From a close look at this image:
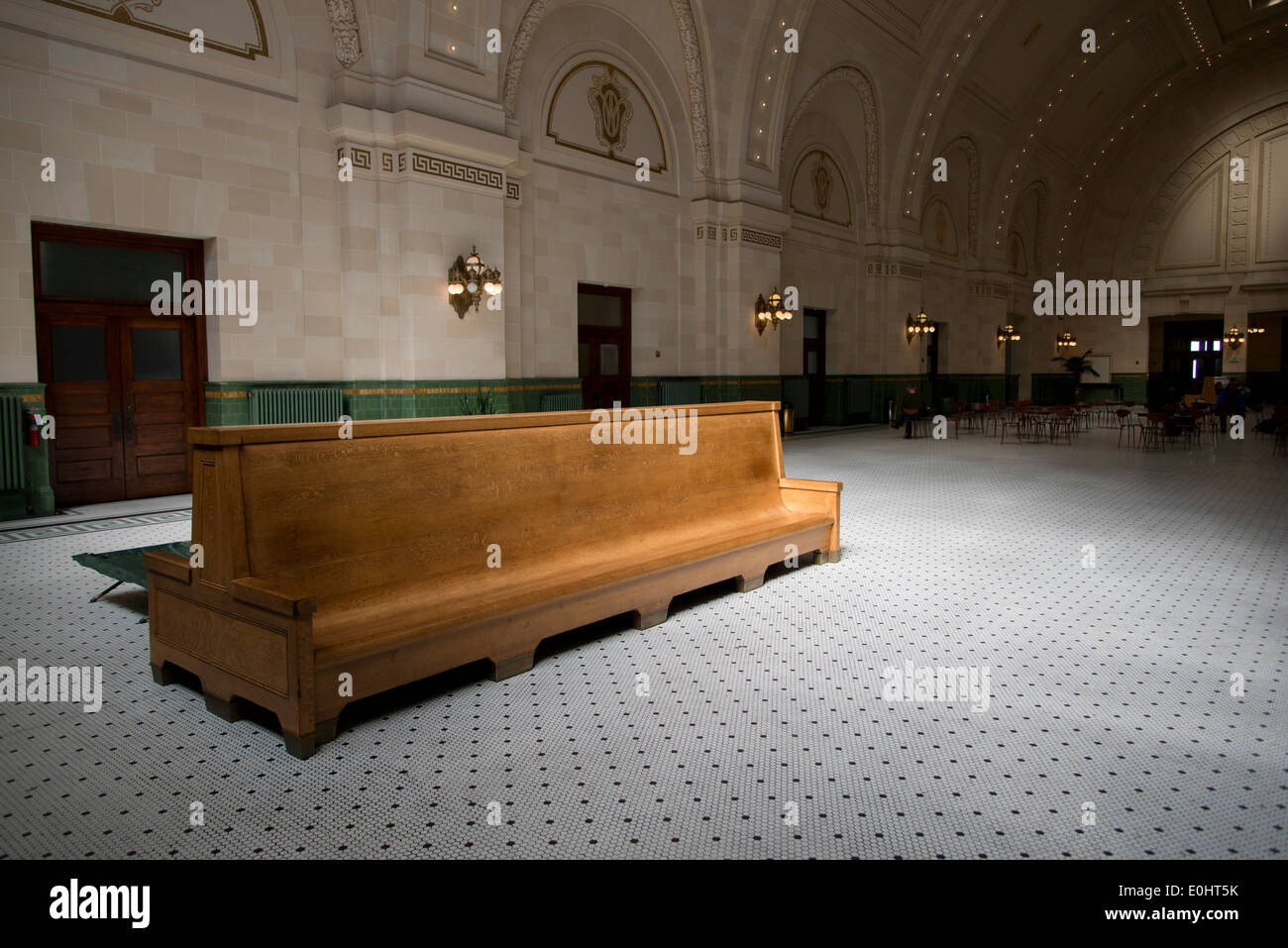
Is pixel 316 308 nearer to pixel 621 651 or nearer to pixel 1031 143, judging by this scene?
pixel 621 651

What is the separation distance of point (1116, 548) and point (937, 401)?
1889cm

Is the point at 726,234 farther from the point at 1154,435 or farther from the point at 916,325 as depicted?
the point at 1154,435

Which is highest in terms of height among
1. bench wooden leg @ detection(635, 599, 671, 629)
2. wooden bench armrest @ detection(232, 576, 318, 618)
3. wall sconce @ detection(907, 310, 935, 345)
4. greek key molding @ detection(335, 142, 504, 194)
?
greek key molding @ detection(335, 142, 504, 194)

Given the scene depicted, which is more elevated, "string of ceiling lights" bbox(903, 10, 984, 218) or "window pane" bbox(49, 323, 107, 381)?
"string of ceiling lights" bbox(903, 10, 984, 218)

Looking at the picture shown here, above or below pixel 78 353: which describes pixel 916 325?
above

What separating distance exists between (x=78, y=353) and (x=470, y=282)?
4.56 m

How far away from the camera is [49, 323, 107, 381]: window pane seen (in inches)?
339

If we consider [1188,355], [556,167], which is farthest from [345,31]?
[1188,355]

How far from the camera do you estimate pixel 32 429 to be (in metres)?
8.11

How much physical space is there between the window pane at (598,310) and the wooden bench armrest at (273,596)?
37.1 feet

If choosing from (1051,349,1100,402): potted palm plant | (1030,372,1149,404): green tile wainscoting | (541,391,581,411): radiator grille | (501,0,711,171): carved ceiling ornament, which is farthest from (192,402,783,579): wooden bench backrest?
(1030,372,1149,404): green tile wainscoting

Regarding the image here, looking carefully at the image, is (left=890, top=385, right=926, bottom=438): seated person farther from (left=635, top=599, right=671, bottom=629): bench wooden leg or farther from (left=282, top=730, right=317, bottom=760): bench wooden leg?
(left=282, top=730, right=317, bottom=760): bench wooden leg

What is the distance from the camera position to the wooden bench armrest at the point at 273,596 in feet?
9.52

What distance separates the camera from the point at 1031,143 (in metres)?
26.2
